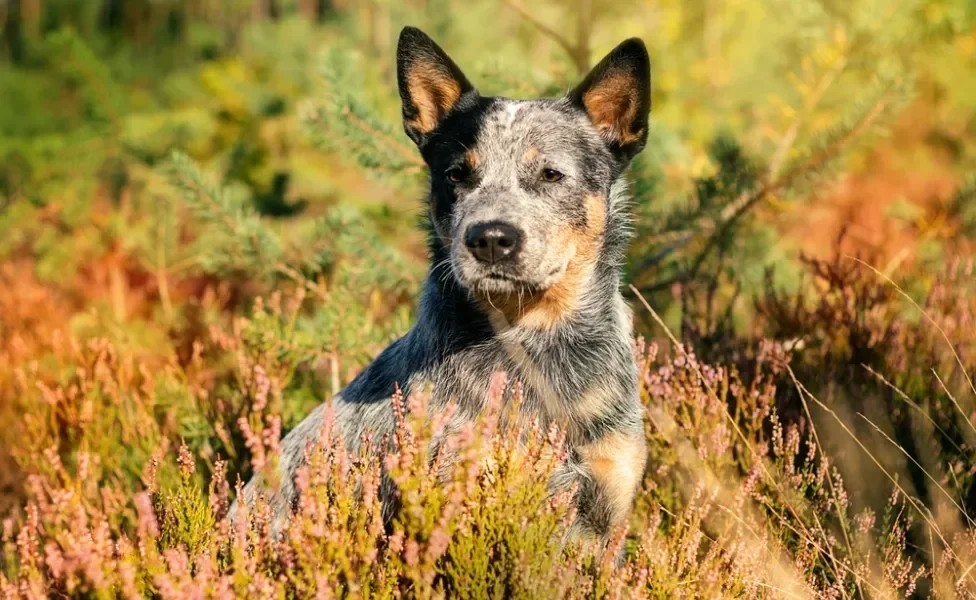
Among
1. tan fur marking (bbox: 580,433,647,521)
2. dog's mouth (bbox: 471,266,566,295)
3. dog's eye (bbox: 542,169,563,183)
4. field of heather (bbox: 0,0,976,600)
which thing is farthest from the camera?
dog's eye (bbox: 542,169,563,183)

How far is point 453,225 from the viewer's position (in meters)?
3.07

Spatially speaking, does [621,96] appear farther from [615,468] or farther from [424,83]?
[615,468]

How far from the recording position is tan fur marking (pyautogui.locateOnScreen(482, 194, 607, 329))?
3.06m

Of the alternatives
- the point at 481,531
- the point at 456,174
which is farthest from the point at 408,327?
the point at 481,531

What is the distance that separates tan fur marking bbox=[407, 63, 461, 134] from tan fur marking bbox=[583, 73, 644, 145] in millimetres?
533

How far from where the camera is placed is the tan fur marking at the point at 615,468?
2.76 meters

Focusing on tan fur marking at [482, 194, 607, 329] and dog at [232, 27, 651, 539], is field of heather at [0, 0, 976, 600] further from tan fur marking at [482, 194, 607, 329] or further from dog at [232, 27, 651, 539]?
tan fur marking at [482, 194, 607, 329]

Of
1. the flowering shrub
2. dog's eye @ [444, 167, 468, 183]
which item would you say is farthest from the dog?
the flowering shrub

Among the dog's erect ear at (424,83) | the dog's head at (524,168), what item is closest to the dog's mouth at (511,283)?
the dog's head at (524,168)

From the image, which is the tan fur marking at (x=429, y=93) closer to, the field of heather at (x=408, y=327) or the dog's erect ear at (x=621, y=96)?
the dog's erect ear at (x=621, y=96)

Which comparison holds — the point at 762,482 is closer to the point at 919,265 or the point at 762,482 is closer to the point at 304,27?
the point at 919,265

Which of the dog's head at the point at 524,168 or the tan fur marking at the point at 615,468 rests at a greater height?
the dog's head at the point at 524,168

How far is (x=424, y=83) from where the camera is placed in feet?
11.0

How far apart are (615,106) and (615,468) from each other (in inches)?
55.7
